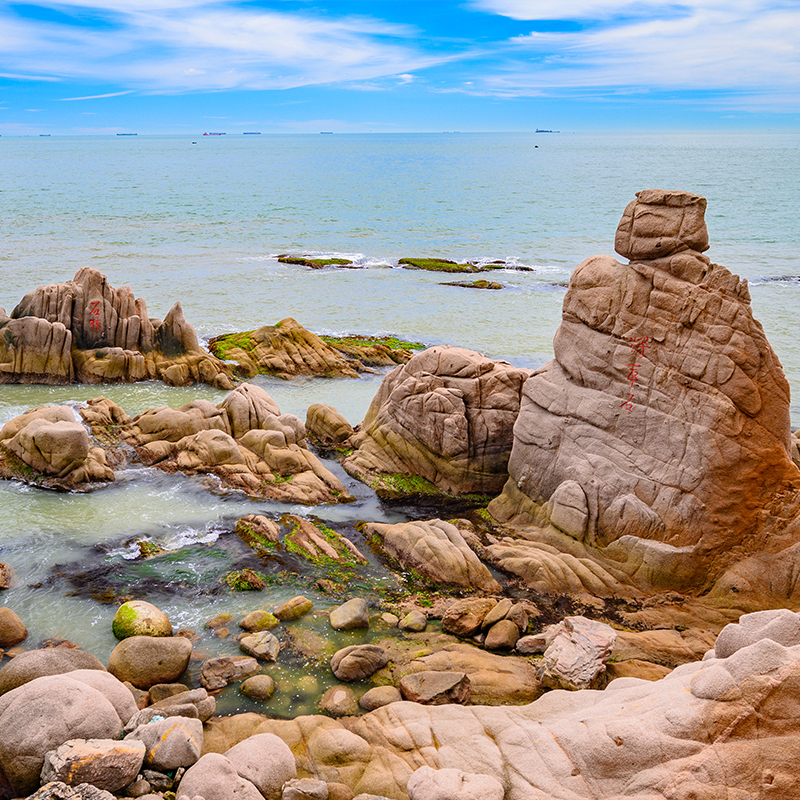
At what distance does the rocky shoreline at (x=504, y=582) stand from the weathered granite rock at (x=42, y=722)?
4 centimetres

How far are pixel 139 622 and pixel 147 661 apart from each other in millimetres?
1595

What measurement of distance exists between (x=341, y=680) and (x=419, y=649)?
1863 mm

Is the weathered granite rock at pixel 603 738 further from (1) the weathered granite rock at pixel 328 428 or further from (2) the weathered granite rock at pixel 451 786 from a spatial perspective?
(1) the weathered granite rock at pixel 328 428

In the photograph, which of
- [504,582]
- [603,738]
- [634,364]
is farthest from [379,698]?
[634,364]

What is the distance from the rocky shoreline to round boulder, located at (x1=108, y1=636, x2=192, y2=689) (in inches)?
1.7

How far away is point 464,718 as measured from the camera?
38.6 ft

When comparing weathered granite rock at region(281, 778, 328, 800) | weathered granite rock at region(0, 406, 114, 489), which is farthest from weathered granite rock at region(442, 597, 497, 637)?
weathered granite rock at region(0, 406, 114, 489)

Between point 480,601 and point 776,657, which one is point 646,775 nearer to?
point 776,657

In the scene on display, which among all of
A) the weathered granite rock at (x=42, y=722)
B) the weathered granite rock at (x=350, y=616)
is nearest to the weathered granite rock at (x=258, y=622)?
the weathered granite rock at (x=350, y=616)

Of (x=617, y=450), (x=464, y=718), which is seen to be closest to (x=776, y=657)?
(x=464, y=718)

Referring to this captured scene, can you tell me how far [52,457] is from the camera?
22.0 m

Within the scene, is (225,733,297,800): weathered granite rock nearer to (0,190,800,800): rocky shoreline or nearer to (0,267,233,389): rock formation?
(0,190,800,800): rocky shoreline

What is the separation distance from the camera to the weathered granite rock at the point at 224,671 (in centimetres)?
1389

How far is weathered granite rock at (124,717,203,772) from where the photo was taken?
35.9ft
